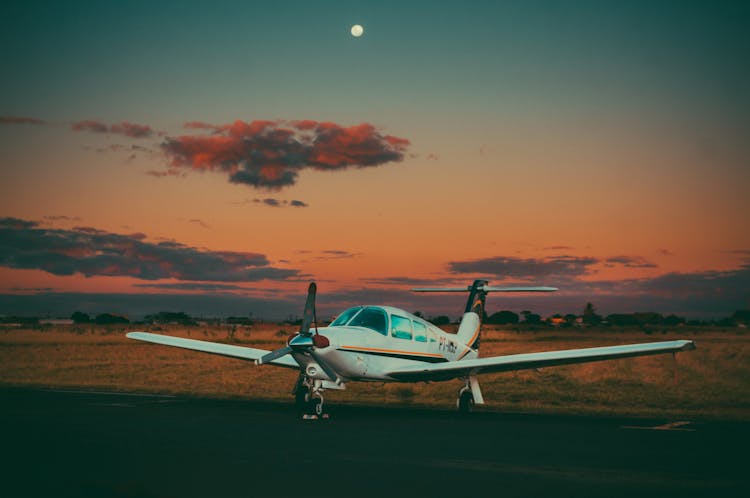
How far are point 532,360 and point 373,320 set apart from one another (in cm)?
440

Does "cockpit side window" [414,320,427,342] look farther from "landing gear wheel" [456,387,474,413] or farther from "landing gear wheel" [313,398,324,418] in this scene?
"landing gear wheel" [313,398,324,418]

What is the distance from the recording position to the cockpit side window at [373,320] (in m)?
20.6

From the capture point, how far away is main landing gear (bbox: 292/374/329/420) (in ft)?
60.2

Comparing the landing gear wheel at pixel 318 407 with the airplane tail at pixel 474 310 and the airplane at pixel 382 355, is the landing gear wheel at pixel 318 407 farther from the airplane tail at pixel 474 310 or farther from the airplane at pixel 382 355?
the airplane tail at pixel 474 310

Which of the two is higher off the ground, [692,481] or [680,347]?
[680,347]

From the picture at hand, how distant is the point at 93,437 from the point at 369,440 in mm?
5099

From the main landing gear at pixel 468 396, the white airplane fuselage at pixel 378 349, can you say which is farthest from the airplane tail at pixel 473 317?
the main landing gear at pixel 468 396

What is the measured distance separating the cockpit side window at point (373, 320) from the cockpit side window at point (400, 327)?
30cm

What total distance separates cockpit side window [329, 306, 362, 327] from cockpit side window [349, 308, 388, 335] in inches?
7.3

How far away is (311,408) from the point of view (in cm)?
1845

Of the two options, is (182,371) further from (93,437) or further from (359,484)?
(359,484)

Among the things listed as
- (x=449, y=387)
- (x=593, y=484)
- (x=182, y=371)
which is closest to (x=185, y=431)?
(x=593, y=484)

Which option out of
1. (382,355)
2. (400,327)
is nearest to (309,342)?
(382,355)

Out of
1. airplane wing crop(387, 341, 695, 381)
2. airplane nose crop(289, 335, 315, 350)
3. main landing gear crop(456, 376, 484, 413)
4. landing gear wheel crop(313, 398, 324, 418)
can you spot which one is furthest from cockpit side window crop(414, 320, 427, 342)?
airplane nose crop(289, 335, 315, 350)
